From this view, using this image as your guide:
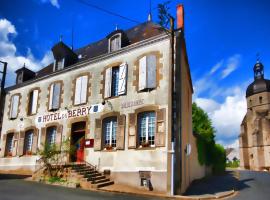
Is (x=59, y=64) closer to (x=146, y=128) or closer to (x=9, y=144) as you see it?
(x=9, y=144)

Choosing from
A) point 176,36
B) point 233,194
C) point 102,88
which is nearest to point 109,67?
point 102,88

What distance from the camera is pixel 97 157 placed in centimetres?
1518

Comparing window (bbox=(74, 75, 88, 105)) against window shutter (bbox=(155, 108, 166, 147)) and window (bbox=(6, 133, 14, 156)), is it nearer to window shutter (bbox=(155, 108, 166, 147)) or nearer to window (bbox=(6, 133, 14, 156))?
window shutter (bbox=(155, 108, 166, 147))

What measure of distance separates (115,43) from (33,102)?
7.14m

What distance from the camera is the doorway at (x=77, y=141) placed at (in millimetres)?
16406

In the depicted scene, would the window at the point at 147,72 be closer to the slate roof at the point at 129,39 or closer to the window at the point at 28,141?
the slate roof at the point at 129,39

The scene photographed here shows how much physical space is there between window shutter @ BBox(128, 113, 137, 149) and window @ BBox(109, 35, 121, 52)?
4219 mm

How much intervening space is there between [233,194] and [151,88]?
5801 millimetres

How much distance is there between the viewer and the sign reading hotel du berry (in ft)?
52.9

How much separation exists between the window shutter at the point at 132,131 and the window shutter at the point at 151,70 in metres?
1.67

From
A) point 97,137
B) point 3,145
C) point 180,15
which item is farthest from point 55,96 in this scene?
point 180,15

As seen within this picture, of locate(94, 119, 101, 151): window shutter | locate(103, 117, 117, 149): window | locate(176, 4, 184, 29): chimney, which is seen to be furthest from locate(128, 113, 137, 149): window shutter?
locate(176, 4, 184, 29): chimney

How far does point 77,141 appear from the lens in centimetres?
1691

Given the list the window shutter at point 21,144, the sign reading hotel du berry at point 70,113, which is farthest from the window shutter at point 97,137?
the window shutter at point 21,144
